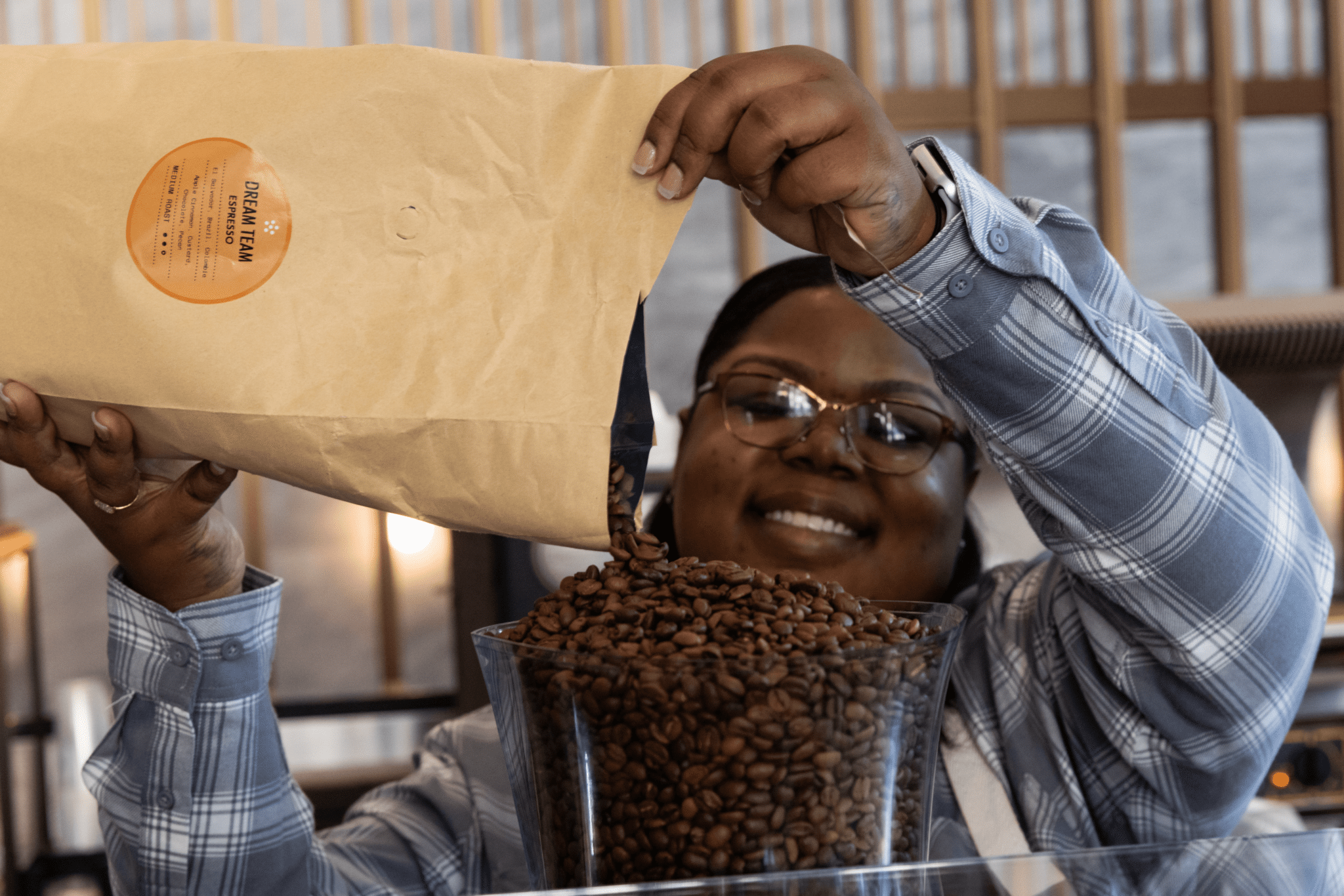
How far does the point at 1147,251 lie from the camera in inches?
129

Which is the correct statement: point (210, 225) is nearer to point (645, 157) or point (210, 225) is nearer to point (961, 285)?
point (645, 157)

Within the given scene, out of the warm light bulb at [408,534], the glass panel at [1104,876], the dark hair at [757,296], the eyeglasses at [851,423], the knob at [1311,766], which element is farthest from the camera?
the warm light bulb at [408,534]

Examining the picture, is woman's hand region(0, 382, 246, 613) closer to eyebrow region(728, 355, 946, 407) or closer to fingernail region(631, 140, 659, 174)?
fingernail region(631, 140, 659, 174)

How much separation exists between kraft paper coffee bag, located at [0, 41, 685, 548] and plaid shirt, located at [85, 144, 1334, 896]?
0.17 m

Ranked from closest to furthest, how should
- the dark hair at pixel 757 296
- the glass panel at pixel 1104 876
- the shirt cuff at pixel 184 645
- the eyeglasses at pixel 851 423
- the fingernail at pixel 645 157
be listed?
the glass panel at pixel 1104 876 < the fingernail at pixel 645 157 < the shirt cuff at pixel 184 645 < the eyeglasses at pixel 851 423 < the dark hair at pixel 757 296

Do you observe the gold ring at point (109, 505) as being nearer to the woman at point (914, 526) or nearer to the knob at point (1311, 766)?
the woman at point (914, 526)

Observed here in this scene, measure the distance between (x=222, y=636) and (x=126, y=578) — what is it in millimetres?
83

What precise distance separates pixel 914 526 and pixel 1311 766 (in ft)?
2.51

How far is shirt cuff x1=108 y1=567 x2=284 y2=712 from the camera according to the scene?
0.69 metres

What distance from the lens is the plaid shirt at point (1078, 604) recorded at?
25.2 inches

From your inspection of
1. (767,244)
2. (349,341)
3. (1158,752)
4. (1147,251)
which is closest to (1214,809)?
(1158,752)

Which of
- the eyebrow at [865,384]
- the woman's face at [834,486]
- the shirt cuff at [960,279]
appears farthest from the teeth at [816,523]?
the shirt cuff at [960,279]

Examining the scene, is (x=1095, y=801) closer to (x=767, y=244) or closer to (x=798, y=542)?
(x=798, y=542)

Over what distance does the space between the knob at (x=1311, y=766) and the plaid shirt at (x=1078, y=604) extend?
0.58m
